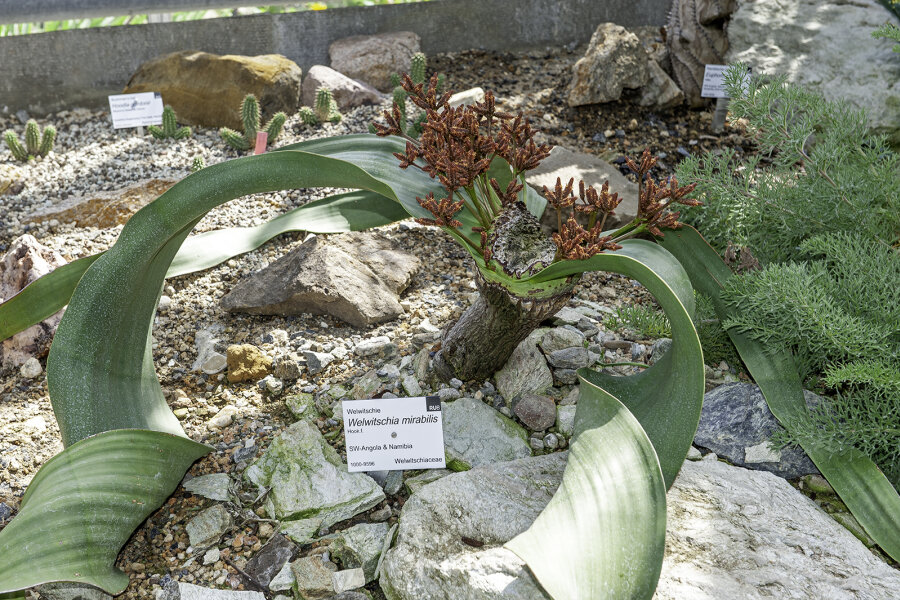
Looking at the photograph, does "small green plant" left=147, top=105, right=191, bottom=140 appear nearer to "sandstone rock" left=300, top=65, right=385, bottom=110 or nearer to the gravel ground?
the gravel ground

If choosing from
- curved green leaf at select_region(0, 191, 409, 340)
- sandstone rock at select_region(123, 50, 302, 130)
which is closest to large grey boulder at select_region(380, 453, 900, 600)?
curved green leaf at select_region(0, 191, 409, 340)

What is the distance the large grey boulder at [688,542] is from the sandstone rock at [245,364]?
0.59 metres

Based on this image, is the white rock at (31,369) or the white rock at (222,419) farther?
the white rock at (31,369)

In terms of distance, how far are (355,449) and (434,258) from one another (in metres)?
0.87

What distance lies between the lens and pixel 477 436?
1551mm

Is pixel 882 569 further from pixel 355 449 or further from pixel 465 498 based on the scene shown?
pixel 355 449

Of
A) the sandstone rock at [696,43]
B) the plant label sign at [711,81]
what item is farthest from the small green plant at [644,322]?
the sandstone rock at [696,43]

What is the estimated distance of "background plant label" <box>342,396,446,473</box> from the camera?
1.49 m

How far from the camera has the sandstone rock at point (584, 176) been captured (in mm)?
2365

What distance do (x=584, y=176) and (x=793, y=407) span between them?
1.24 m

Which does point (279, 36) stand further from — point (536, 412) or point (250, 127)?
point (536, 412)

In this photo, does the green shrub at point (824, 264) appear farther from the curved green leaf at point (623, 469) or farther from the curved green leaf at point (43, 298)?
the curved green leaf at point (43, 298)

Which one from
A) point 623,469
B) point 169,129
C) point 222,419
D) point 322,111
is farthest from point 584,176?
point 169,129

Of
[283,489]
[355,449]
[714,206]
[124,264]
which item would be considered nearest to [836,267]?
[714,206]
